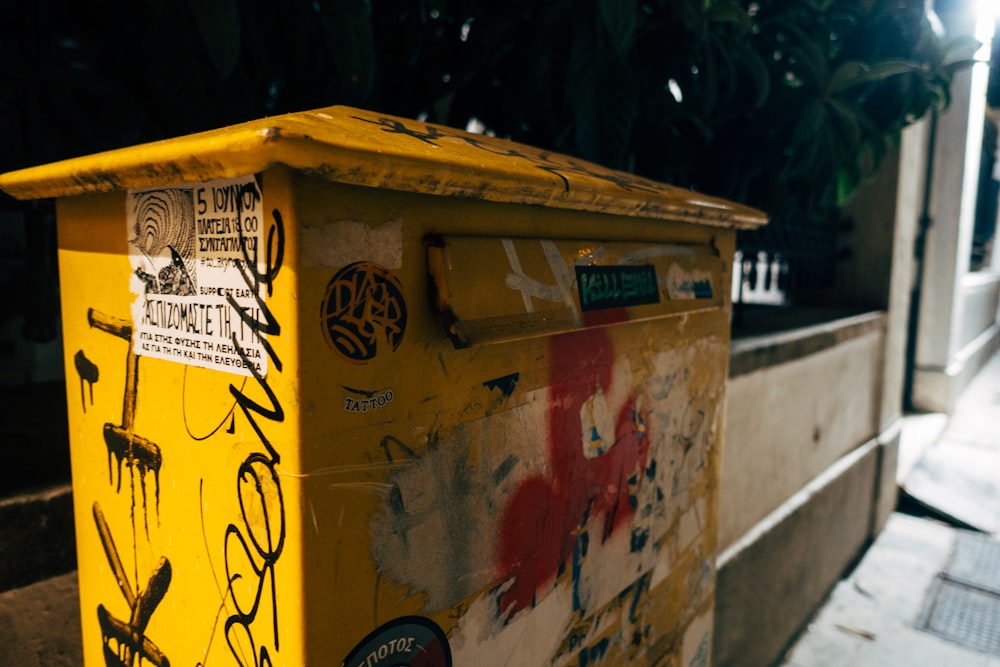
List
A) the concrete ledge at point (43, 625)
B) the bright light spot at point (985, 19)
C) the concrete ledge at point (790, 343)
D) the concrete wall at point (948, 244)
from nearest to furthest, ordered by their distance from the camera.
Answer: the concrete ledge at point (43, 625)
the concrete ledge at point (790, 343)
the bright light spot at point (985, 19)
the concrete wall at point (948, 244)

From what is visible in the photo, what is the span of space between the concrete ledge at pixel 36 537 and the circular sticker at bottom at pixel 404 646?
0.57 m

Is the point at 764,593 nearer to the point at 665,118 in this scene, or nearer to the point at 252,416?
the point at 665,118

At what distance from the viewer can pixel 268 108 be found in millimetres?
1902

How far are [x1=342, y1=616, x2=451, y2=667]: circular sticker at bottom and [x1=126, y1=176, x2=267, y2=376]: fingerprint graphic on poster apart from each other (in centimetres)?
32

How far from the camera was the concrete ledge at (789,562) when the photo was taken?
7.88ft

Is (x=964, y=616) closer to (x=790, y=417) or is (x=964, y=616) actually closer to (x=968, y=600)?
(x=968, y=600)

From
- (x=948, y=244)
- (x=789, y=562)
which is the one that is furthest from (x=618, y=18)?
(x=948, y=244)

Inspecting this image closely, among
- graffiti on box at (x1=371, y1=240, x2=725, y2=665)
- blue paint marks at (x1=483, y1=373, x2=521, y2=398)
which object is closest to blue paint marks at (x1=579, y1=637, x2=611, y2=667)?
graffiti on box at (x1=371, y1=240, x2=725, y2=665)

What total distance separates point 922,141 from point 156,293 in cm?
518

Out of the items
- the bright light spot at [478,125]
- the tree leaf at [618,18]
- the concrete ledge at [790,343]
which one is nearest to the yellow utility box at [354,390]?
the tree leaf at [618,18]

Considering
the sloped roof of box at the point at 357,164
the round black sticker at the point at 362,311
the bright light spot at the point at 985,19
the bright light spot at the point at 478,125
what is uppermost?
the bright light spot at the point at 985,19

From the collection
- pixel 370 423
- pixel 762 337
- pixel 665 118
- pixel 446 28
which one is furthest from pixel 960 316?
pixel 370 423

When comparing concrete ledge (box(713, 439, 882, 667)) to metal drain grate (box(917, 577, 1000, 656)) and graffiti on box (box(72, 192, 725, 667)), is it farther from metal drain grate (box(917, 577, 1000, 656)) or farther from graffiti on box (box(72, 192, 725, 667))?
graffiti on box (box(72, 192, 725, 667))

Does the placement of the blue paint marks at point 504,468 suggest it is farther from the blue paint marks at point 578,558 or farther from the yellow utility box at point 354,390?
the blue paint marks at point 578,558
